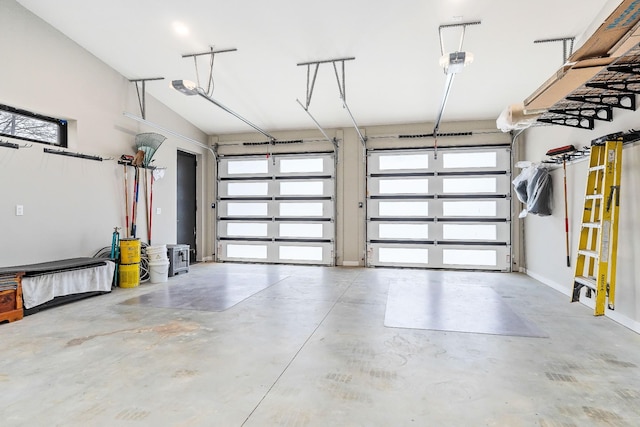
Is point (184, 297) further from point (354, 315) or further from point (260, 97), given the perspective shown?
point (260, 97)

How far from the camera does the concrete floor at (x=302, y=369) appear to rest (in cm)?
177

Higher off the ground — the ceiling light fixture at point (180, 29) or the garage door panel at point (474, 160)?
the ceiling light fixture at point (180, 29)

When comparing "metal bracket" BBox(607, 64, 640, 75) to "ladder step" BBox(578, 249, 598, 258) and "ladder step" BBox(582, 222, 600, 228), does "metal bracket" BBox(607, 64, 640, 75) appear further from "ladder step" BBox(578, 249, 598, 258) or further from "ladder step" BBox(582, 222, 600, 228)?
"ladder step" BBox(578, 249, 598, 258)

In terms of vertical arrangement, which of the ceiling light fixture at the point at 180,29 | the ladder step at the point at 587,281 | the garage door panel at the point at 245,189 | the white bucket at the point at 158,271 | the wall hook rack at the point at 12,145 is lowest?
the white bucket at the point at 158,271

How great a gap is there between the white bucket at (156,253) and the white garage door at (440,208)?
383 cm

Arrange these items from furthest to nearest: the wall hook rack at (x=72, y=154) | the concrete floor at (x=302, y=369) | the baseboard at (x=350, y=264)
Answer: the baseboard at (x=350, y=264)
the wall hook rack at (x=72, y=154)
the concrete floor at (x=302, y=369)

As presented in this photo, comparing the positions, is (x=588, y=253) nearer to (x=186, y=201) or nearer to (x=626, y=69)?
(x=626, y=69)

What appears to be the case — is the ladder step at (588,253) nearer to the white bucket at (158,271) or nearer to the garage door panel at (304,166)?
the garage door panel at (304,166)

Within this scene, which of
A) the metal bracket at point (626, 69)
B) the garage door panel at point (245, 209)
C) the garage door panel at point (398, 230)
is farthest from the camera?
the garage door panel at point (245, 209)

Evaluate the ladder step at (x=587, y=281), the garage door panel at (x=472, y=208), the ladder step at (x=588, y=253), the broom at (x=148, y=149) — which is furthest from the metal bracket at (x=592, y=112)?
the broom at (x=148, y=149)

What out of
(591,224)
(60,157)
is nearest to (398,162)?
(591,224)

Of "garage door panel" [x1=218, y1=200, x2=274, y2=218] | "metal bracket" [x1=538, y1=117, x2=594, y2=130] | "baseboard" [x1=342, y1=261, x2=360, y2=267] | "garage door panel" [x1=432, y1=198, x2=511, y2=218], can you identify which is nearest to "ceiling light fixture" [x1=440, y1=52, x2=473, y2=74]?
"metal bracket" [x1=538, y1=117, x2=594, y2=130]

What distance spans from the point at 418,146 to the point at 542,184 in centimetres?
242

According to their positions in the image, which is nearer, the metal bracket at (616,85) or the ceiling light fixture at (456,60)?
the metal bracket at (616,85)
